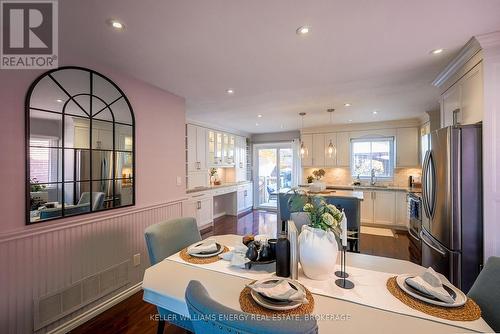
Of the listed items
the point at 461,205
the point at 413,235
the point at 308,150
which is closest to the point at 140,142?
the point at 461,205

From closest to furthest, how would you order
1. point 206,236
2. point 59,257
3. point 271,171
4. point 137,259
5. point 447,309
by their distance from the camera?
point 447,309 < point 59,257 < point 137,259 < point 206,236 < point 271,171

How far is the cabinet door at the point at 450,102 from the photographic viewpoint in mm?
2255

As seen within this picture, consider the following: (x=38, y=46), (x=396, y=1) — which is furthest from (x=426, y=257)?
(x=38, y=46)

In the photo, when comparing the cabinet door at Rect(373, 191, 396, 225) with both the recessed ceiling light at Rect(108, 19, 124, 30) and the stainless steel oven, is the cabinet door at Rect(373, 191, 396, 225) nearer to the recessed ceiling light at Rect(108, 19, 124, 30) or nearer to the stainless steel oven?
the stainless steel oven

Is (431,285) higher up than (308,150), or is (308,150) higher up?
(308,150)

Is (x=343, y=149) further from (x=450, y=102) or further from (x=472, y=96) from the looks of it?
(x=472, y=96)

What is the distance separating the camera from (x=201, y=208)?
15.5 ft

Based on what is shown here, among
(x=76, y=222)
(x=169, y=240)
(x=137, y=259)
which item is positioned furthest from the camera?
(x=137, y=259)

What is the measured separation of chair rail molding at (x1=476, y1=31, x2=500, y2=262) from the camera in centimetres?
175

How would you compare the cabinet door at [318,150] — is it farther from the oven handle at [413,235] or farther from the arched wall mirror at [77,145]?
the arched wall mirror at [77,145]

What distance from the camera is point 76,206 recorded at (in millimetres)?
1999

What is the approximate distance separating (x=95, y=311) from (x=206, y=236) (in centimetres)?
246

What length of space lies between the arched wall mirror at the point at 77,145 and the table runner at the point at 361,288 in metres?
1.24

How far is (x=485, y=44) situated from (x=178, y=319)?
314 cm
